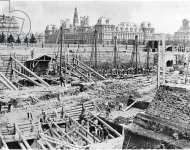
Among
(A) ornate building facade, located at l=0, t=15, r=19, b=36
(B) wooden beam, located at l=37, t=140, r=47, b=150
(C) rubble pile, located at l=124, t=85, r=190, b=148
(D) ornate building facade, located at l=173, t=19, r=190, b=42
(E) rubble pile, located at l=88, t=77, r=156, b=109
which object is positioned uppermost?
(D) ornate building facade, located at l=173, t=19, r=190, b=42

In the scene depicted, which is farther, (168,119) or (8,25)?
(8,25)

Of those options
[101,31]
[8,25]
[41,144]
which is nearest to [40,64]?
[41,144]

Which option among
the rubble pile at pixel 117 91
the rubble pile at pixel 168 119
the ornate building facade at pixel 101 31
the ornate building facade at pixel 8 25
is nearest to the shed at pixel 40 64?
the rubble pile at pixel 117 91

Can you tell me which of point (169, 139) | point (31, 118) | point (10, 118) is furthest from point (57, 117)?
point (169, 139)

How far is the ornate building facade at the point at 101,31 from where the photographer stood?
242ft

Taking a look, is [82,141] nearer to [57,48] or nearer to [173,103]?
[173,103]

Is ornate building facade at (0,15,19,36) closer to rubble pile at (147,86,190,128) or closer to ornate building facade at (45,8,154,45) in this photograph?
ornate building facade at (45,8,154,45)

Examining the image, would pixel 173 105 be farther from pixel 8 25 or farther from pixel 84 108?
pixel 8 25

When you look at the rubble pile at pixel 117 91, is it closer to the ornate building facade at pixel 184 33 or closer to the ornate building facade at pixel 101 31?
the ornate building facade at pixel 101 31

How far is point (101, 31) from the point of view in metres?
73.1

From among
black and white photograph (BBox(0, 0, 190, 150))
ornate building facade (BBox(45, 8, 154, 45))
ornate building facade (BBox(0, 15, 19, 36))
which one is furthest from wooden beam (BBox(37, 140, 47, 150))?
ornate building facade (BBox(45, 8, 154, 45))

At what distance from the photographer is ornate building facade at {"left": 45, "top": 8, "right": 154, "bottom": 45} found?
242 ft

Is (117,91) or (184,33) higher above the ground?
(184,33)

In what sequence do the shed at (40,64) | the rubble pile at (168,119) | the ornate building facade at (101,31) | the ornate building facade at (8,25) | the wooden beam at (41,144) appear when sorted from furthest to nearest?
the ornate building facade at (101,31)
the ornate building facade at (8,25)
the shed at (40,64)
the wooden beam at (41,144)
the rubble pile at (168,119)
